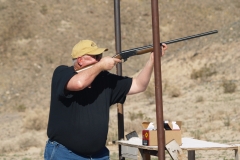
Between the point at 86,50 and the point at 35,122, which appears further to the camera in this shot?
the point at 35,122

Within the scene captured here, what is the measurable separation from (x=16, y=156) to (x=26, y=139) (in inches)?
85.2

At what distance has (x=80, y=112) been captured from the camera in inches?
202

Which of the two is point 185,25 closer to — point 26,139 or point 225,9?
point 225,9

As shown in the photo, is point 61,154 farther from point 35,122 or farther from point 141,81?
point 35,122

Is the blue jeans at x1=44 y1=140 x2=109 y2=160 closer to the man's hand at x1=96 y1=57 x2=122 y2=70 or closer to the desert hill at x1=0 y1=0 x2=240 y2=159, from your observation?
the man's hand at x1=96 y1=57 x2=122 y2=70

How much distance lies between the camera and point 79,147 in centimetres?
518

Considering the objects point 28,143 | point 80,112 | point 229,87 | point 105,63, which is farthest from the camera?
point 229,87

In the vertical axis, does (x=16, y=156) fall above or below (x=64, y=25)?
below

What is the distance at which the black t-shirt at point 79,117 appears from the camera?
5141 mm

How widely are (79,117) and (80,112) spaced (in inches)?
1.6

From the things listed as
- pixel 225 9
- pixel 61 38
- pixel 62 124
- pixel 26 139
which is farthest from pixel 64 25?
pixel 62 124

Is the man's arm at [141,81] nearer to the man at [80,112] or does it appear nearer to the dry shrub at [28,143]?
the man at [80,112]

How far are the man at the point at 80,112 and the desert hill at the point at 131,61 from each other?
631cm

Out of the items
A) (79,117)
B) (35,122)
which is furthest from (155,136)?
(35,122)
